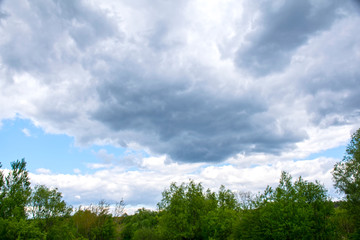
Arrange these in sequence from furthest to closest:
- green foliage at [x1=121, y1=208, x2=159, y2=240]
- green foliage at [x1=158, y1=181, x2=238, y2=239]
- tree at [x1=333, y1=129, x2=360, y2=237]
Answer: green foliage at [x1=121, y1=208, x2=159, y2=240] < green foliage at [x1=158, y1=181, x2=238, y2=239] < tree at [x1=333, y1=129, x2=360, y2=237]

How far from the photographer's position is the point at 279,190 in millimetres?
55438

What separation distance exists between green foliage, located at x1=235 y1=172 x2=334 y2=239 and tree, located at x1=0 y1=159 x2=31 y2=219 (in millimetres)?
44087

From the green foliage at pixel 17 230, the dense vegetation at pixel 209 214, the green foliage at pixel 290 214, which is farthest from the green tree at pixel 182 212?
the green foliage at pixel 17 230

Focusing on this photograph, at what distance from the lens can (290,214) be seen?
4862 centimetres

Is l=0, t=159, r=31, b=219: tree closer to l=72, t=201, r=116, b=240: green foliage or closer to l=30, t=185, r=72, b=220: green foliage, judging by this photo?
l=30, t=185, r=72, b=220: green foliage

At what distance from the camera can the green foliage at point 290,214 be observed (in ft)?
157

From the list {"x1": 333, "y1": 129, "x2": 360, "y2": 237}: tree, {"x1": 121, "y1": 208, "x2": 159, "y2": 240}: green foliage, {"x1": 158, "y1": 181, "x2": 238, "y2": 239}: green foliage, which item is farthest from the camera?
{"x1": 121, "y1": 208, "x2": 159, "y2": 240}: green foliage

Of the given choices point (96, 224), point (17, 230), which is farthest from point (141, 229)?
point (17, 230)

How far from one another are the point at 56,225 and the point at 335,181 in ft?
183

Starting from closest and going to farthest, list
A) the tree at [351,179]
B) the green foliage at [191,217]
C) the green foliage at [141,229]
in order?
the tree at [351,179] < the green foliage at [191,217] < the green foliage at [141,229]

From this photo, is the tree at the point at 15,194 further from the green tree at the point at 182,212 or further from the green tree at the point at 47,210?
the green tree at the point at 182,212

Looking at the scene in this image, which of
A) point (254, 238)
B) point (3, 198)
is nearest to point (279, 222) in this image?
point (254, 238)

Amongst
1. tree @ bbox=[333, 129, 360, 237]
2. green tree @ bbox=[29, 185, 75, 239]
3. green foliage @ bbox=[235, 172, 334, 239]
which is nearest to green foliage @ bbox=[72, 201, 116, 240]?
green tree @ bbox=[29, 185, 75, 239]

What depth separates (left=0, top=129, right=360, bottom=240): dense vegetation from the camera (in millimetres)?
48594
